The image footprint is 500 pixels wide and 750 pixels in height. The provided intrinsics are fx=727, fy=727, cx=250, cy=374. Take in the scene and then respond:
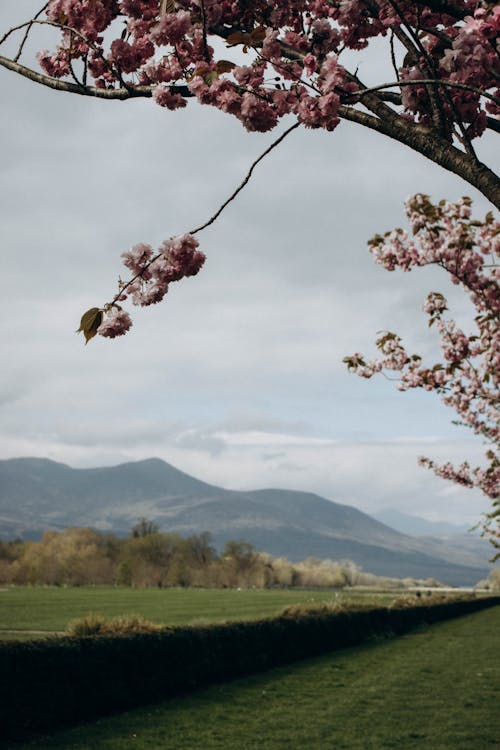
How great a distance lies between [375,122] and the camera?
13.0 feet

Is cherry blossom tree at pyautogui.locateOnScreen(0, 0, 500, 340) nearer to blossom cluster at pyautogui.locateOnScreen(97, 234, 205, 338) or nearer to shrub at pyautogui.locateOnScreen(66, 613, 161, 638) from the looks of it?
blossom cluster at pyautogui.locateOnScreen(97, 234, 205, 338)

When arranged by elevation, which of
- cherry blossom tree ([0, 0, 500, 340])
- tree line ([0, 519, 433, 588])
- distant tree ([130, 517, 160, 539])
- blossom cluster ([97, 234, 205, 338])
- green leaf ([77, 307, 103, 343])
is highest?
cherry blossom tree ([0, 0, 500, 340])

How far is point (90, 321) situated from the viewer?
3.82 metres

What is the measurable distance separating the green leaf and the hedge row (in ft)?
24.3

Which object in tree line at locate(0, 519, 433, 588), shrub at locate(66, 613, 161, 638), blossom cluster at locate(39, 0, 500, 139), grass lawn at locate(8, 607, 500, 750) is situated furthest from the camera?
tree line at locate(0, 519, 433, 588)

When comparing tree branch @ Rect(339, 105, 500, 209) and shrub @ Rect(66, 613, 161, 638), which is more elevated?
tree branch @ Rect(339, 105, 500, 209)

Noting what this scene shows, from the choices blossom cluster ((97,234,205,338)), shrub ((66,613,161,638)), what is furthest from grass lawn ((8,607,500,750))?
blossom cluster ((97,234,205,338))

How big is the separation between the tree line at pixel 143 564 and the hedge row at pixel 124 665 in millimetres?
75697

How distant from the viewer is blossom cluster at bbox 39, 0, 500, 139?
3.72 meters

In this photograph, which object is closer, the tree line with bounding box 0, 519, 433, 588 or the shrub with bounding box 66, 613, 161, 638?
the shrub with bounding box 66, 613, 161, 638

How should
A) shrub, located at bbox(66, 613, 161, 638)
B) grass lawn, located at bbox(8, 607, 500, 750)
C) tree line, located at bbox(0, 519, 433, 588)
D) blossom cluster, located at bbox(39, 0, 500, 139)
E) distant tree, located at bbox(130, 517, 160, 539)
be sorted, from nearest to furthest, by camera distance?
blossom cluster, located at bbox(39, 0, 500, 139) → grass lawn, located at bbox(8, 607, 500, 750) → shrub, located at bbox(66, 613, 161, 638) → tree line, located at bbox(0, 519, 433, 588) → distant tree, located at bbox(130, 517, 160, 539)

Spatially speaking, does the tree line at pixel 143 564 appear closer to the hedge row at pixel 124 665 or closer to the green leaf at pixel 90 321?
the hedge row at pixel 124 665

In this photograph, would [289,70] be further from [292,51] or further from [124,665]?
[124,665]

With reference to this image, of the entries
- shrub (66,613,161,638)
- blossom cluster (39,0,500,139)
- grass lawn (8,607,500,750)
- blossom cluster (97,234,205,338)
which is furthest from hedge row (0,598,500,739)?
blossom cluster (39,0,500,139)
